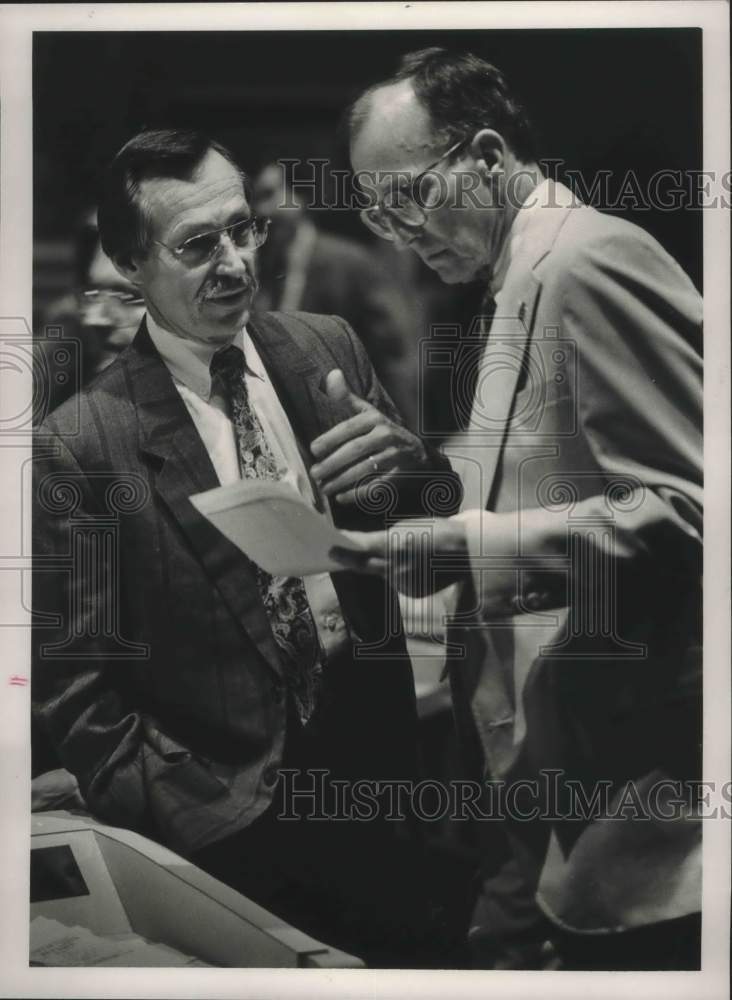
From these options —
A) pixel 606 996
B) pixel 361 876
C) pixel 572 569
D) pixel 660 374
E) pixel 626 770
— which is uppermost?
pixel 660 374

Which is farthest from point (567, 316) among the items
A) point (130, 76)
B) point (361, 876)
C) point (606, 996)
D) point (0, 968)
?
point (0, 968)

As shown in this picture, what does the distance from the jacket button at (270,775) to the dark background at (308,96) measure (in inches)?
42.9

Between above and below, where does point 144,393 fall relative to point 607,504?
Answer: above

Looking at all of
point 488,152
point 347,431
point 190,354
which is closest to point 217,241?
point 190,354

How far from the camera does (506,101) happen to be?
2.27m

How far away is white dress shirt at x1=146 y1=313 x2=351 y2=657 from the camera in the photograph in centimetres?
226

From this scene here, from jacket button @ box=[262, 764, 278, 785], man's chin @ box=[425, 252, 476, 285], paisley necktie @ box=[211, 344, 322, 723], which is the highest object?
man's chin @ box=[425, 252, 476, 285]

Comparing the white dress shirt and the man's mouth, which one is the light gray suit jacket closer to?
the white dress shirt

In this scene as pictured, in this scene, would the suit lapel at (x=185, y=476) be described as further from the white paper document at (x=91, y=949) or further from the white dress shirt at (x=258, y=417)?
the white paper document at (x=91, y=949)

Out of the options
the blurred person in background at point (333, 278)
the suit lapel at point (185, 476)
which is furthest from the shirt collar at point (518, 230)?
the suit lapel at point (185, 476)

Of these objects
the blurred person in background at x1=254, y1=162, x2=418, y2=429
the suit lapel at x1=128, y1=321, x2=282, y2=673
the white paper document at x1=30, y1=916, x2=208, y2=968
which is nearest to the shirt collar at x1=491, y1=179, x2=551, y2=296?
the blurred person in background at x1=254, y1=162, x2=418, y2=429

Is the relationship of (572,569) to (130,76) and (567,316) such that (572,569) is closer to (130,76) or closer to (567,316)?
(567,316)

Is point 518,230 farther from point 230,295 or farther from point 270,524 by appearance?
point 270,524

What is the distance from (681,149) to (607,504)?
78cm
